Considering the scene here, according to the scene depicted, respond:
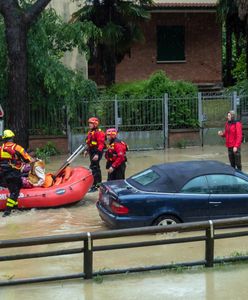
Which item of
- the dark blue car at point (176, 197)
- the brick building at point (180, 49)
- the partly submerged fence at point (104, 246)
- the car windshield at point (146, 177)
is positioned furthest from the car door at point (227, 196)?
the brick building at point (180, 49)

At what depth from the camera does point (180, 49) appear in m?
32.4

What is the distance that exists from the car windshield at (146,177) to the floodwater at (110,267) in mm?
1132

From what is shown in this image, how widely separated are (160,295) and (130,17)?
1982 cm

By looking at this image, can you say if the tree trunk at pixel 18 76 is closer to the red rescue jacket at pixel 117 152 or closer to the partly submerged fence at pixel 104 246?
the red rescue jacket at pixel 117 152

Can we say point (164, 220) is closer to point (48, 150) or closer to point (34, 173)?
point (34, 173)

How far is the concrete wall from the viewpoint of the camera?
3192 centimetres

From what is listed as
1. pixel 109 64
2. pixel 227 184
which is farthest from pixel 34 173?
pixel 109 64

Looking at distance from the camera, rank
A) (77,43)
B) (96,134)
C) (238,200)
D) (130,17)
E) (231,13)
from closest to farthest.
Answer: (238,200)
(96,134)
(77,43)
(130,17)
(231,13)

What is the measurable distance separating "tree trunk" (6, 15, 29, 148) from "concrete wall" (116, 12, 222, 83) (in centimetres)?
1389

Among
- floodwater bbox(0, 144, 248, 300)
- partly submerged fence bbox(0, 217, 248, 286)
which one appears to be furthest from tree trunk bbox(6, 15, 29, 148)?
partly submerged fence bbox(0, 217, 248, 286)

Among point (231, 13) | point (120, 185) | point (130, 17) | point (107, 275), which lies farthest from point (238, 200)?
point (231, 13)

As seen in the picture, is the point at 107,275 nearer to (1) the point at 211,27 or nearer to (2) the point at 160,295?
(2) the point at 160,295

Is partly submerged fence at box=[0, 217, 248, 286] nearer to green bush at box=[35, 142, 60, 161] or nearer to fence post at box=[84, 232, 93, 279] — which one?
fence post at box=[84, 232, 93, 279]

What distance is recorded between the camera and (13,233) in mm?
11367
